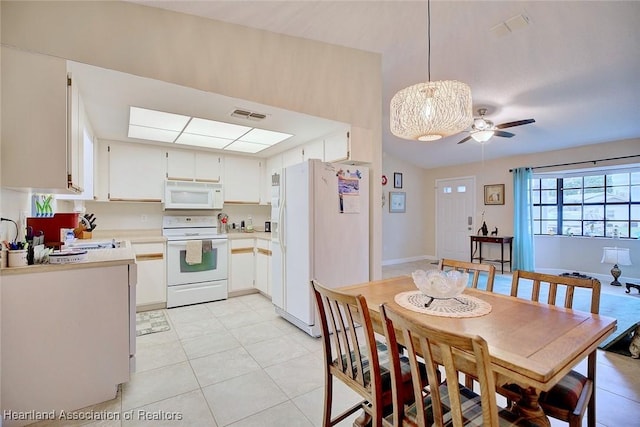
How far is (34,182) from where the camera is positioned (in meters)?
1.70

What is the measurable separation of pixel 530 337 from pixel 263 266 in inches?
128

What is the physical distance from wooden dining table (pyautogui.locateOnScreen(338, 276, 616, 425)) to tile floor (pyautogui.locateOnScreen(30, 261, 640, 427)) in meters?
0.84

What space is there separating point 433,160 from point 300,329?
17.3ft

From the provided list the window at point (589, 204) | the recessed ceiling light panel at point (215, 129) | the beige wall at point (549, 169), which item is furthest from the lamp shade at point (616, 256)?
the recessed ceiling light panel at point (215, 129)

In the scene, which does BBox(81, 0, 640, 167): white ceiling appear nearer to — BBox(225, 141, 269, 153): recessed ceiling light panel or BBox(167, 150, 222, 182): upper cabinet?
BBox(225, 141, 269, 153): recessed ceiling light panel

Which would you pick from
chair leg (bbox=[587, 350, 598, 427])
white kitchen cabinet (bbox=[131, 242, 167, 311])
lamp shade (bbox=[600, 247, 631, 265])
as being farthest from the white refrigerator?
lamp shade (bbox=[600, 247, 631, 265])

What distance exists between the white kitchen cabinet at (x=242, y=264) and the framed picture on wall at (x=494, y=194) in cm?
503

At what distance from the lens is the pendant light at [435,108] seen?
186 cm

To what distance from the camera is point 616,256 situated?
15.0ft

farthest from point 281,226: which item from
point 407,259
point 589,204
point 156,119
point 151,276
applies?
point 589,204

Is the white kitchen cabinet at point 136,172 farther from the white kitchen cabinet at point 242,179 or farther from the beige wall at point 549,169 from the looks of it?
the beige wall at point 549,169

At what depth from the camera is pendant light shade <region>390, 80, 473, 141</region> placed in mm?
1862

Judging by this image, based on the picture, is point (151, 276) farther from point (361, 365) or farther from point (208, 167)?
point (361, 365)

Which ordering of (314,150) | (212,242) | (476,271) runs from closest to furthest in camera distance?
(476,271), (314,150), (212,242)
